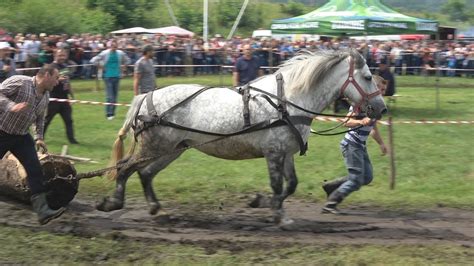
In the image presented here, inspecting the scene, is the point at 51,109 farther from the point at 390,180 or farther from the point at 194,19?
the point at 194,19

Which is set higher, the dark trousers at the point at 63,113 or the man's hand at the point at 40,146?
the man's hand at the point at 40,146

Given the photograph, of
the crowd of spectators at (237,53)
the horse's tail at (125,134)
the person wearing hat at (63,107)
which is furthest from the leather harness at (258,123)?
the crowd of spectators at (237,53)

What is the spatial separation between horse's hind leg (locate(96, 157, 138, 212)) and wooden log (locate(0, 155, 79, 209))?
397mm

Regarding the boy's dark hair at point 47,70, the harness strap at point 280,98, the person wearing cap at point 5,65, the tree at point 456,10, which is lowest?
the tree at point 456,10

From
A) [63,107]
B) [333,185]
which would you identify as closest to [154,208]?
[333,185]

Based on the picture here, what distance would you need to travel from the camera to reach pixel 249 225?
302 inches

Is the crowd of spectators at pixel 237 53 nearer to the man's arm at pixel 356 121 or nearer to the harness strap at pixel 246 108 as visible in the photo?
the man's arm at pixel 356 121

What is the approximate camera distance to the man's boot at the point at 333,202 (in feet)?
27.0

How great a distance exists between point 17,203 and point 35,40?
1615cm

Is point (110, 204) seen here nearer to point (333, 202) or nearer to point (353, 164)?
point (333, 202)

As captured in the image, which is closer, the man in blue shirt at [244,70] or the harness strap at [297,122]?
the harness strap at [297,122]

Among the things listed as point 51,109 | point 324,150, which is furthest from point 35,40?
point 324,150

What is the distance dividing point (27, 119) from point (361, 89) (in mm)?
3522

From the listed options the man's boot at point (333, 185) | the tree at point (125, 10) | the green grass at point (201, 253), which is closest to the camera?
the green grass at point (201, 253)
